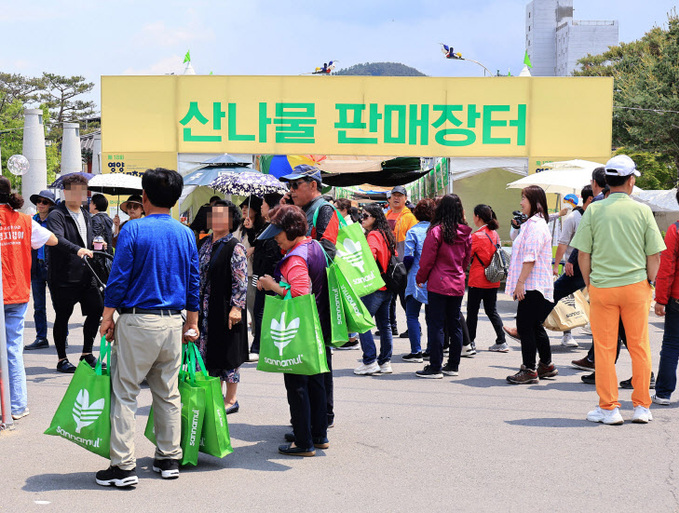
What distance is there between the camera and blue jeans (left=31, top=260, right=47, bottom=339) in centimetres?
970

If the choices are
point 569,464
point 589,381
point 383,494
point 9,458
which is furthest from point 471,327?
point 9,458

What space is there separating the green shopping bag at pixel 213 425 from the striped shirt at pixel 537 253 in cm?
358

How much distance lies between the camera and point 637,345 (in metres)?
6.12

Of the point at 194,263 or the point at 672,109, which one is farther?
the point at 672,109

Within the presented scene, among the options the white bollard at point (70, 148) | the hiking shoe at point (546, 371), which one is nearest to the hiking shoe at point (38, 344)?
the hiking shoe at point (546, 371)

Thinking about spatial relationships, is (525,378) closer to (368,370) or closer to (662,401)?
→ (662,401)

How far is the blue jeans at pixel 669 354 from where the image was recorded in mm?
6684

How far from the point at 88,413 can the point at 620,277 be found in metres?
3.91

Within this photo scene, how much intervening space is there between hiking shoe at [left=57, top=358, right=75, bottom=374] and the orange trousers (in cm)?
513

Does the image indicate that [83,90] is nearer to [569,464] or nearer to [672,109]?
[672,109]

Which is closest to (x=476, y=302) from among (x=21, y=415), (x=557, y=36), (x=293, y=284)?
(x=293, y=284)

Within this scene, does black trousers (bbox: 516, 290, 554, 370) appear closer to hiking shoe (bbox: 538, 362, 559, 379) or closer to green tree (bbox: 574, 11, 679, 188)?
hiking shoe (bbox: 538, 362, 559, 379)

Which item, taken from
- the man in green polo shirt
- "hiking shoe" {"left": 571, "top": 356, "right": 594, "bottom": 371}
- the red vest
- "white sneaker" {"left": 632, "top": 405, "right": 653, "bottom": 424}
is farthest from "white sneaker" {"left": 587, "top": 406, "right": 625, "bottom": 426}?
the red vest

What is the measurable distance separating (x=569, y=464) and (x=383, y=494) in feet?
4.46
